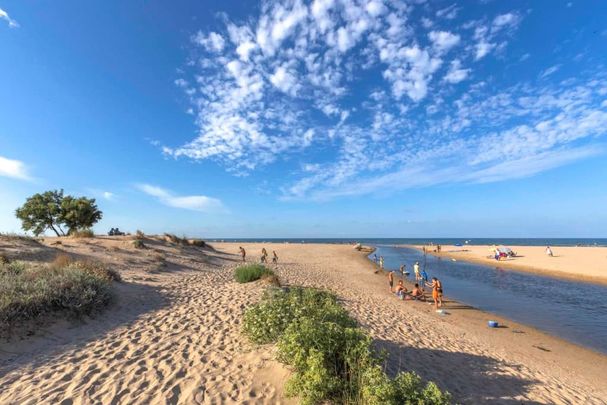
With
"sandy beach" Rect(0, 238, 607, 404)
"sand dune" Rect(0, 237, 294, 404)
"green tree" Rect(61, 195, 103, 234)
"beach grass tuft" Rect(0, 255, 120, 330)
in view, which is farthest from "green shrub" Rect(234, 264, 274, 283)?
"green tree" Rect(61, 195, 103, 234)

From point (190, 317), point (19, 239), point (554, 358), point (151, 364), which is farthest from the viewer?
point (19, 239)

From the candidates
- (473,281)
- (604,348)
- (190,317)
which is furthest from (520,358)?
(473,281)

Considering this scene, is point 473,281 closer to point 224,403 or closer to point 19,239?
point 224,403

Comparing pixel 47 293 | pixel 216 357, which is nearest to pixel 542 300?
pixel 216 357

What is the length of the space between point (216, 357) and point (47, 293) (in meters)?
5.50

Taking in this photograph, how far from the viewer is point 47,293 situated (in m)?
8.71

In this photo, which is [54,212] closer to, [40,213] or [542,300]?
[40,213]

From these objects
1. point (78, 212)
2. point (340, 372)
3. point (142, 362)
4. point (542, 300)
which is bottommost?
point (542, 300)

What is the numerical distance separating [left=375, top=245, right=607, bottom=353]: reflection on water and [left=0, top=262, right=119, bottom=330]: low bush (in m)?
17.9

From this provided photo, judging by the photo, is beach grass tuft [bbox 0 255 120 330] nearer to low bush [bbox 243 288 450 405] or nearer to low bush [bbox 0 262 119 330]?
low bush [bbox 0 262 119 330]

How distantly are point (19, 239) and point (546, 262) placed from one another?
48.5 meters

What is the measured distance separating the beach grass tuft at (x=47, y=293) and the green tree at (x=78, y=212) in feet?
96.9

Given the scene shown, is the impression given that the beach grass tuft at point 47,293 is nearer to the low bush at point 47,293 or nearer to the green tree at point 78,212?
the low bush at point 47,293

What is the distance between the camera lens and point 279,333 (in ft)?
24.1
